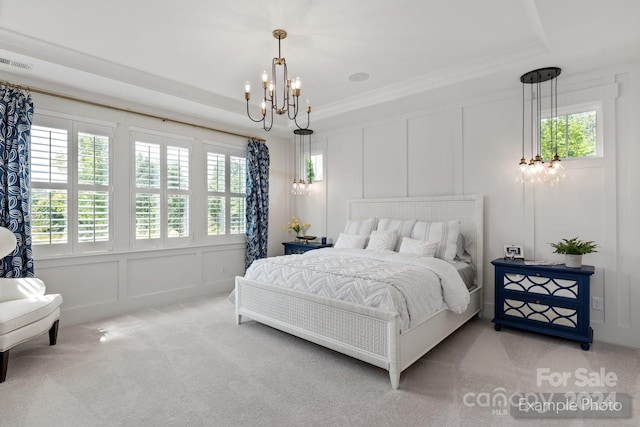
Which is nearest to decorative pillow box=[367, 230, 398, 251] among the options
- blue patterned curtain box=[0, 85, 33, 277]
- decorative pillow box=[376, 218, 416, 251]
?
decorative pillow box=[376, 218, 416, 251]

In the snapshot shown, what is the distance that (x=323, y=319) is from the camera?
2.96 m

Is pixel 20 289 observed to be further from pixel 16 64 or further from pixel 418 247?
pixel 418 247

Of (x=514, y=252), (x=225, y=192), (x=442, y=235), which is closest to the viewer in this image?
(x=514, y=252)

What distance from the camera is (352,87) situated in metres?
4.25

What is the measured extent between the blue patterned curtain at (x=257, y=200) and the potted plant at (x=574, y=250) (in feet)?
13.8

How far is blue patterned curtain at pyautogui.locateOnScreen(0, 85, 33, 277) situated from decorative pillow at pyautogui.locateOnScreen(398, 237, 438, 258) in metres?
4.14

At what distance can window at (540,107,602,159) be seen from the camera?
3459 millimetres

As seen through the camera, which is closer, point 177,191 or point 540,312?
point 540,312

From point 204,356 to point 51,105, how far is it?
3278 millimetres

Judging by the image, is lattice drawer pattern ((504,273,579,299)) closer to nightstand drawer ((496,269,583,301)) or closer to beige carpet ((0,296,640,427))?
nightstand drawer ((496,269,583,301))

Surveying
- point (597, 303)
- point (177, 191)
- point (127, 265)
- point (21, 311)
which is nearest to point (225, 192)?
point (177, 191)

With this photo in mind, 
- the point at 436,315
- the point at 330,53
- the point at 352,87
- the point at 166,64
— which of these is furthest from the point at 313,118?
the point at 436,315

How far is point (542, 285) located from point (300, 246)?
11.3 feet

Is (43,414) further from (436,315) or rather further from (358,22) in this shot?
(358,22)
